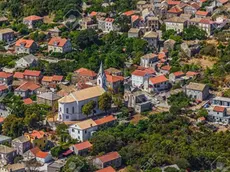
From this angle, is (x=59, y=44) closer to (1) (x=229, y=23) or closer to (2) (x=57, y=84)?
(2) (x=57, y=84)

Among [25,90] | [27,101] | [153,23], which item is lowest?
[27,101]

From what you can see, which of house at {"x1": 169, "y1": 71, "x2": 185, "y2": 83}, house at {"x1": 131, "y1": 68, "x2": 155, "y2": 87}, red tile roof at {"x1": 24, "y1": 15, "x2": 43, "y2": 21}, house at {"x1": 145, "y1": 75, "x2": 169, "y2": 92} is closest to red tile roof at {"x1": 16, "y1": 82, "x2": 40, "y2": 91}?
house at {"x1": 131, "y1": 68, "x2": 155, "y2": 87}

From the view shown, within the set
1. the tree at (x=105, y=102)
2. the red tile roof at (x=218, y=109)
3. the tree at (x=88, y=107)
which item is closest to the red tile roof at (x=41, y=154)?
the tree at (x=88, y=107)

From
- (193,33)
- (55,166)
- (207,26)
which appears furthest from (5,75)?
(207,26)

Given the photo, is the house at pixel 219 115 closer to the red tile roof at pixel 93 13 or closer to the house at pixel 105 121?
the house at pixel 105 121

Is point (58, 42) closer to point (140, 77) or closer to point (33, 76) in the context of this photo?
point (33, 76)

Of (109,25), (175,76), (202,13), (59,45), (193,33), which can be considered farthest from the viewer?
(109,25)

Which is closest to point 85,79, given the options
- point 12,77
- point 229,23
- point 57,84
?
point 57,84
